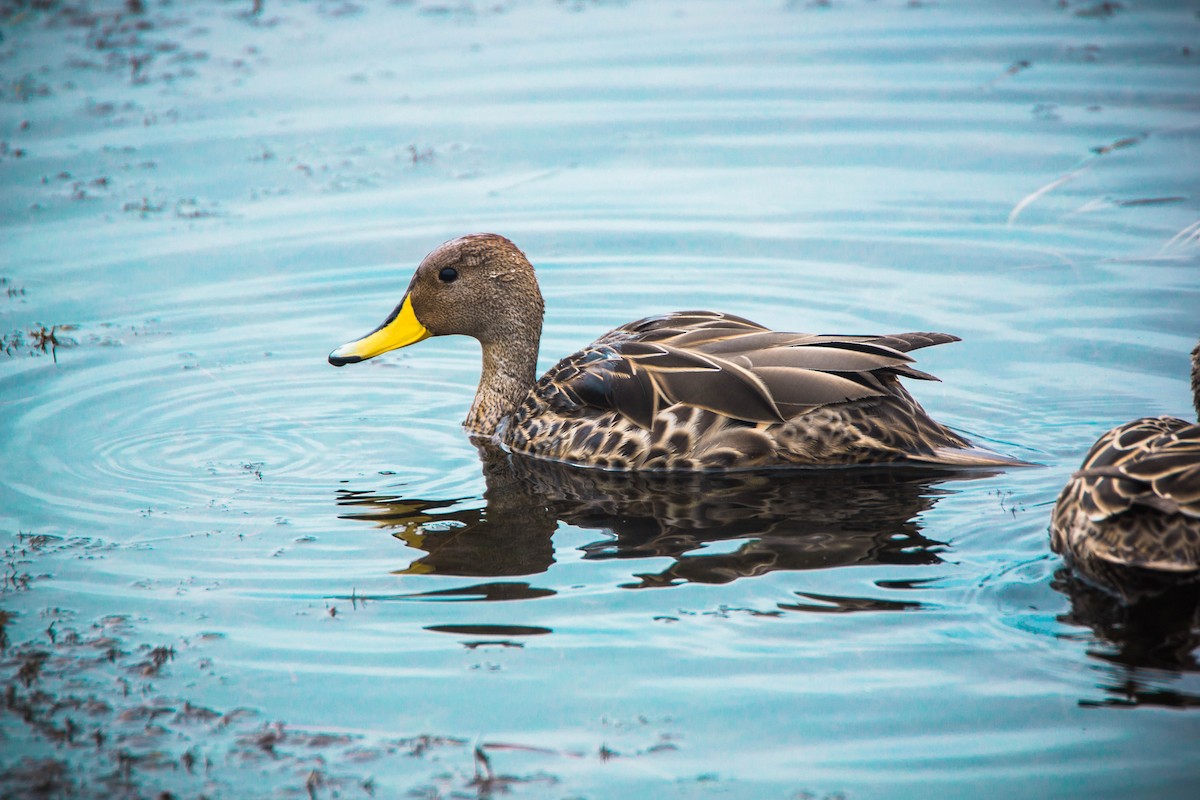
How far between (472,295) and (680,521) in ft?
7.64

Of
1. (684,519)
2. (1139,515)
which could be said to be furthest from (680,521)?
(1139,515)

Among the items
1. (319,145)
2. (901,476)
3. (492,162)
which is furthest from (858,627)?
(319,145)

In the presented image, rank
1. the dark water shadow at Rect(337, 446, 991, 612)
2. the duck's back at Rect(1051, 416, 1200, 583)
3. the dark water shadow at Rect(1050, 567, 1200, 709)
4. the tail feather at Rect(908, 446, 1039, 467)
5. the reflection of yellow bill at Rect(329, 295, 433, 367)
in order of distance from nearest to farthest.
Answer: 1. the dark water shadow at Rect(1050, 567, 1200, 709)
2. the duck's back at Rect(1051, 416, 1200, 583)
3. the dark water shadow at Rect(337, 446, 991, 612)
4. the tail feather at Rect(908, 446, 1039, 467)
5. the reflection of yellow bill at Rect(329, 295, 433, 367)

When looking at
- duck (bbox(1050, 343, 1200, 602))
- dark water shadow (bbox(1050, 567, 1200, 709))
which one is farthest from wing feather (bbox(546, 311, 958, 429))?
dark water shadow (bbox(1050, 567, 1200, 709))

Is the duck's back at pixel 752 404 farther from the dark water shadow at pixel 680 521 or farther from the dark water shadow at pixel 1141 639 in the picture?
the dark water shadow at pixel 1141 639

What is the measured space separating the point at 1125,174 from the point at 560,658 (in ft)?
24.6

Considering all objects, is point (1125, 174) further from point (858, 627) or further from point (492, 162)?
point (858, 627)

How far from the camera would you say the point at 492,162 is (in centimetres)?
1153

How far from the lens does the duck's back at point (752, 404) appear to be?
6832 mm

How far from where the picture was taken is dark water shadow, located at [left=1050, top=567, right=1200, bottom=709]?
15.2 feet

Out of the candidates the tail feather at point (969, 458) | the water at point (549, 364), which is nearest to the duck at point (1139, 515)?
the water at point (549, 364)

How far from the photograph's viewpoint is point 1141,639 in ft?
16.2

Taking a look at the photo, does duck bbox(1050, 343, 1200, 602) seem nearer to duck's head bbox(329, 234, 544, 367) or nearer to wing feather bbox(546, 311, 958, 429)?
wing feather bbox(546, 311, 958, 429)

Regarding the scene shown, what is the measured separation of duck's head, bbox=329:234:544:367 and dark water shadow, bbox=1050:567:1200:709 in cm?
371
